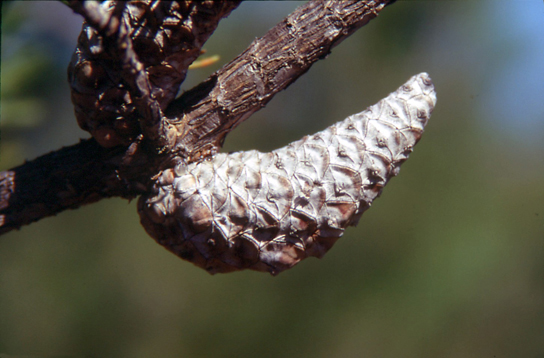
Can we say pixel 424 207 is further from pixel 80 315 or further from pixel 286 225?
pixel 80 315

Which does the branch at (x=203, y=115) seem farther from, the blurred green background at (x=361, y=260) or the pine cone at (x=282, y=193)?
the blurred green background at (x=361, y=260)

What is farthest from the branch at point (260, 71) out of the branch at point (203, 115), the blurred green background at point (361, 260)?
the blurred green background at point (361, 260)

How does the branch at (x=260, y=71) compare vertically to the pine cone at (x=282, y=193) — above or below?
above

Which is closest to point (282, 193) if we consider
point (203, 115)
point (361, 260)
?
point (203, 115)

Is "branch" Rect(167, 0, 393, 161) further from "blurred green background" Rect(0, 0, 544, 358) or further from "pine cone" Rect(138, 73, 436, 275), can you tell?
"blurred green background" Rect(0, 0, 544, 358)

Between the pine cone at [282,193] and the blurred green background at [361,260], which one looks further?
the blurred green background at [361,260]

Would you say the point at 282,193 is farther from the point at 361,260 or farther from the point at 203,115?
the point at 361,260
